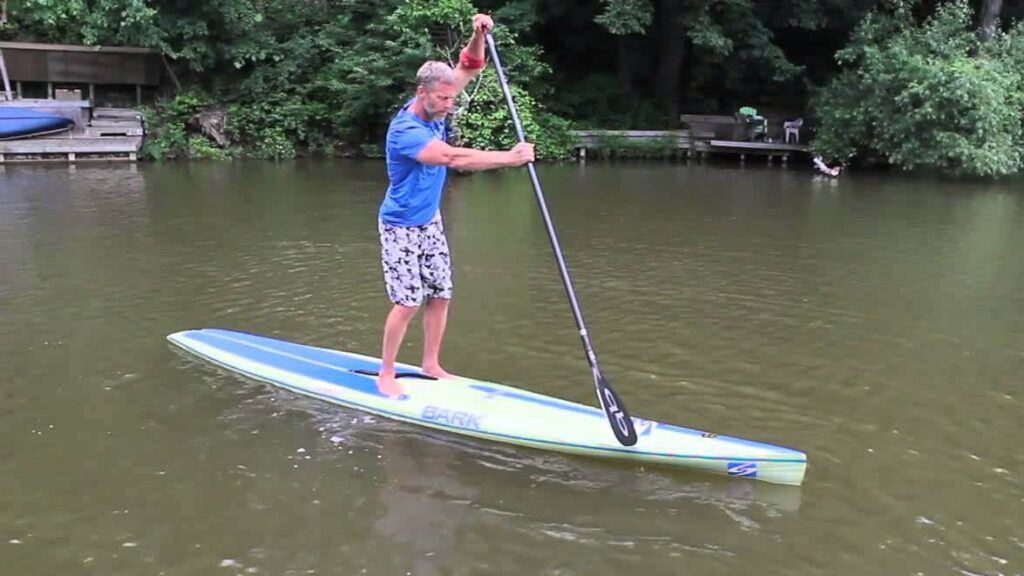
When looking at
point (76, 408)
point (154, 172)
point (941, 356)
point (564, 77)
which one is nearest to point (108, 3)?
point (154, 172)

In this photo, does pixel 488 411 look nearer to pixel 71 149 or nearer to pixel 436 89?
pixel 436 89

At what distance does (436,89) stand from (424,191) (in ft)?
1.92

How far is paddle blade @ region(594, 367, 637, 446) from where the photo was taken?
15.1ft

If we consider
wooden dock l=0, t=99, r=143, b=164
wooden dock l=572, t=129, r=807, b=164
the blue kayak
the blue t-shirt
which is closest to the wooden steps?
wooden dock l=0, t=99, r=143, b=164

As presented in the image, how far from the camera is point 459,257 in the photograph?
983cm

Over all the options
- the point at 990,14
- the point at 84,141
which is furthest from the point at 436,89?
the point at 990,14

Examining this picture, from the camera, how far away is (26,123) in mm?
19844

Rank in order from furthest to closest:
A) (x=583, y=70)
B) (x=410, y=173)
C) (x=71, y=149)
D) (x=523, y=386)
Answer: (x=583, y=70) < (x=71, y=149) < (x=523, y=386) < (x=410, y=173)

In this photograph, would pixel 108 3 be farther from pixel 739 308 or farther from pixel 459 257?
pixel 739 308

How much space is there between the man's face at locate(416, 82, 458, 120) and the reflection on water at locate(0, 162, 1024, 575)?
1.75 meters

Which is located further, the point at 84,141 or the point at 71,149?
the point at 84,141

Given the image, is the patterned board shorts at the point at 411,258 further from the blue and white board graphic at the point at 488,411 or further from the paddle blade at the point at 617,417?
the paddle blade at the point at 617,417

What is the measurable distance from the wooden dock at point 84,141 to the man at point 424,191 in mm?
16827

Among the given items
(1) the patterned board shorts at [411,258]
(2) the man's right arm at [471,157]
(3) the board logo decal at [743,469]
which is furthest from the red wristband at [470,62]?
(3) the board logo decal at [743,469]
